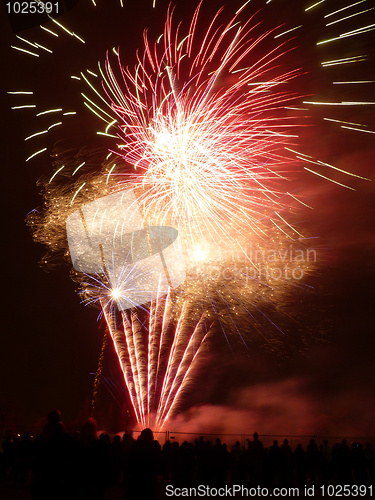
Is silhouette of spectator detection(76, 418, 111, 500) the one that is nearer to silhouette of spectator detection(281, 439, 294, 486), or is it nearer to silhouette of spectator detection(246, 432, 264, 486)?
silhouette of spectator detection(246, 432, 264, 486)

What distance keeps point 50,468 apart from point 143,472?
1.16 meters

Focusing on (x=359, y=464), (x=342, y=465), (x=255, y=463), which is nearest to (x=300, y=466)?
(x=342, y=465)

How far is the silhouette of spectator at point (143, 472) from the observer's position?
4996mm

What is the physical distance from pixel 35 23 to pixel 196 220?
782cm

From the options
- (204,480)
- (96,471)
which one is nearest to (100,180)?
(204,480)

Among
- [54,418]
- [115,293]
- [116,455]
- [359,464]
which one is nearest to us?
→ [54,418]

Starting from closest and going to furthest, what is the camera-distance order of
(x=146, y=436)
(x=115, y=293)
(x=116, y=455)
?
1. (x=146, y=436)
2. (x=116, y=455)
3. (x=115, y=293)

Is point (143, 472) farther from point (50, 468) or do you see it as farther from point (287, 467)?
point (287, 467)

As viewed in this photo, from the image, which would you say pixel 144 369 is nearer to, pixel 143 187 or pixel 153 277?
pixel 153 277

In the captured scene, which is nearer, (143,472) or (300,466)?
(143,472)

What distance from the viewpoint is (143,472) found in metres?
5.00

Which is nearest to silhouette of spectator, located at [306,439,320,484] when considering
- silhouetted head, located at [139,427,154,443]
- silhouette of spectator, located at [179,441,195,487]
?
silhouette of spectator, located at [179,441,195,487]

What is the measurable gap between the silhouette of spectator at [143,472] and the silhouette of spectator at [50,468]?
0.85m

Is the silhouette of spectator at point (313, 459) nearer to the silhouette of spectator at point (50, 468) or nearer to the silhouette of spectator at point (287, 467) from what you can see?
the silhouette of spectator at point (287, 467)
